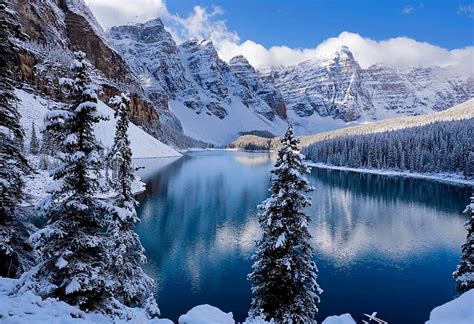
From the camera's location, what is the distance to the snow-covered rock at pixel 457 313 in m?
8.27

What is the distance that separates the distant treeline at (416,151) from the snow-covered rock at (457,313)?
116304 millimetres

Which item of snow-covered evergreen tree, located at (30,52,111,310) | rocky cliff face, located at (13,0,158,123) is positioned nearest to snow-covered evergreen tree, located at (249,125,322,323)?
snow-covered evergreen tree, located at (30,52,111,310)

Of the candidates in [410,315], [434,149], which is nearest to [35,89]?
[410,315]

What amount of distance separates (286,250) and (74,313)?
11.1 meters

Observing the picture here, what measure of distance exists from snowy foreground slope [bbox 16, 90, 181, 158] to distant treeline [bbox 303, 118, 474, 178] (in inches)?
3275

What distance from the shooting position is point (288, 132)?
1912cm

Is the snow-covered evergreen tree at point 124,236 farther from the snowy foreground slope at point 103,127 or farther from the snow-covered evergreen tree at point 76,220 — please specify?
the snowy foreground slope at point 103,127

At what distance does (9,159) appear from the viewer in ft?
45.3

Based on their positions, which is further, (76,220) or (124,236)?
(124,236)

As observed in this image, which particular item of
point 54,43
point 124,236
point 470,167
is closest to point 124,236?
point 124,236

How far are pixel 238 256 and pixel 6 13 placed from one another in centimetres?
3044

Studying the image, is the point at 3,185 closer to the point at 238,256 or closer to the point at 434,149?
the point at 238,256

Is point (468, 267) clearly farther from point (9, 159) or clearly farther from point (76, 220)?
point (9, 159)

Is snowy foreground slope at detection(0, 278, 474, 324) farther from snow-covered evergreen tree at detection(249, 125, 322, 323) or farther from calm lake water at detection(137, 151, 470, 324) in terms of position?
calm lake water at detection(137, 151, 470, 324)
